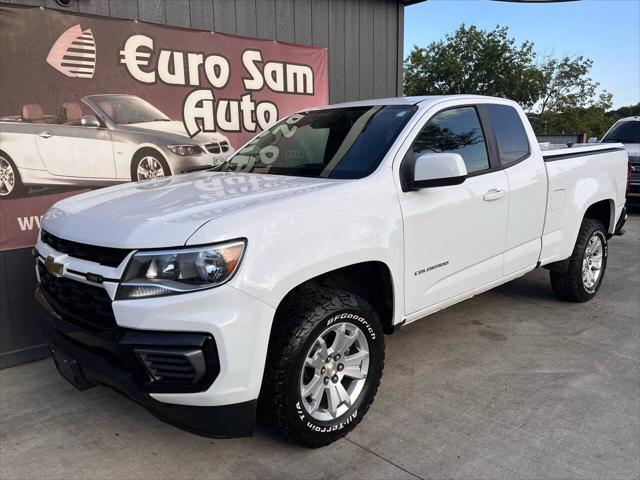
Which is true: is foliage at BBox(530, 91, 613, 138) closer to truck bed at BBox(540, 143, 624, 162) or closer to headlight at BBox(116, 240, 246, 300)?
truck bed at BBox(540, 143, 624, 162)

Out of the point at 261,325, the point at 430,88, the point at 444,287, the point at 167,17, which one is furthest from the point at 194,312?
the point at 430,88

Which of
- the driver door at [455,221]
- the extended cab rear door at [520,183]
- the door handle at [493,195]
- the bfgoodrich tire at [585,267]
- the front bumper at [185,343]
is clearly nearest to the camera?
the front bumper at [185,343]

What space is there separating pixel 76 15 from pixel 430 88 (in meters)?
31.2

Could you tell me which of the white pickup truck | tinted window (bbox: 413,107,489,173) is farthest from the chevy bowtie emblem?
tinted window (bbox: 413,107,489,173)

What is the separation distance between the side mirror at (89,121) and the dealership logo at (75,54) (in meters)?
0.33

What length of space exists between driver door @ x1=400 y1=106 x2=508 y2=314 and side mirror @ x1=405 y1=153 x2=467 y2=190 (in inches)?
5.7

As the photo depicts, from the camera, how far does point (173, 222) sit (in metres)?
2.38

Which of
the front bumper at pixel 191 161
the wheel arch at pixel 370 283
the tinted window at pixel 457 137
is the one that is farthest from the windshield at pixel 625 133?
the wheel arch at pixel 370 283

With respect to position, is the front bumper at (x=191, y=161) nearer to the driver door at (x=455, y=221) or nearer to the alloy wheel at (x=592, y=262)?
the driver door at (x=455, y=221)

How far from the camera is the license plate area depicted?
265cm

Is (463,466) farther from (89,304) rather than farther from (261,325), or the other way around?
(89,304)

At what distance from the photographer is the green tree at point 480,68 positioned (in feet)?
102

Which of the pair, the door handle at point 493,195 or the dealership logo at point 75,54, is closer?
the door handle at point 493,195

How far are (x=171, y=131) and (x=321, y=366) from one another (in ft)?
10.2
